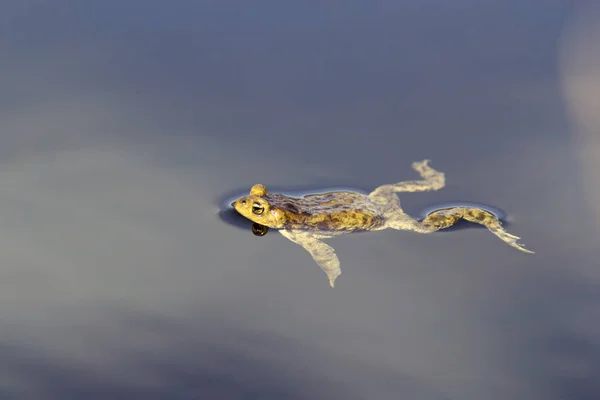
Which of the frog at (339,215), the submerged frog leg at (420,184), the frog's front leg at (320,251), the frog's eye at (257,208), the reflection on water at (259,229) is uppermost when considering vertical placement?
the submerged frog leg at (420,184)

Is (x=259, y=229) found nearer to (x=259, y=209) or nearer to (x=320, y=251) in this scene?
(x=259, y=209)

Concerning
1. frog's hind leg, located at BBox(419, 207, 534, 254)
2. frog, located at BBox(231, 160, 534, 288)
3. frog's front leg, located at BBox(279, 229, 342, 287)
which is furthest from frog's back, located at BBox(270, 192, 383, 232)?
frog's hind leg, located at BBox(419, 207, 534, 254)

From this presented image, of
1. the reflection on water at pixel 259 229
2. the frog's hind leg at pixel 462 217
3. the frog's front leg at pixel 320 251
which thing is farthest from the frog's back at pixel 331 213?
the frog's hind leg at pixel 462 217

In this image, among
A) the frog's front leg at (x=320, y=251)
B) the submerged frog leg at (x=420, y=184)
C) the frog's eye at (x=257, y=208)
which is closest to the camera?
the frog's front leg at (x=320, y=251)

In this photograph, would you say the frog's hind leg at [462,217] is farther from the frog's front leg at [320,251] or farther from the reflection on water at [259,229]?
the reflection on water at [259,229]

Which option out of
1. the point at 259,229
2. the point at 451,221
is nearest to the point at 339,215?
the point at 259,229

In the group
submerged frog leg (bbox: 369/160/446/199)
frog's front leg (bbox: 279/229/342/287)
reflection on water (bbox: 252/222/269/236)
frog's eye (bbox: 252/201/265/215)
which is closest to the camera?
frog's front leg (bbox: 279/229/342/287)

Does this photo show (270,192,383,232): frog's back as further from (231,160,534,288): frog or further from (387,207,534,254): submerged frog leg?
(387,207,534,254): submerged frog leg

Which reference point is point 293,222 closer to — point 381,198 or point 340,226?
point 340,226
